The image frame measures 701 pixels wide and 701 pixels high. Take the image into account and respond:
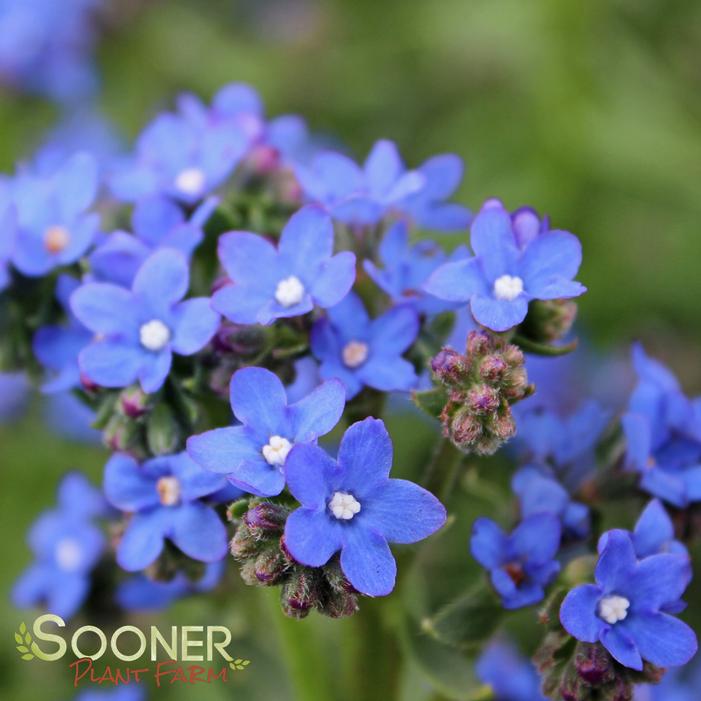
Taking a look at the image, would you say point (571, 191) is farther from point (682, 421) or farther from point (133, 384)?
point (133, 384)

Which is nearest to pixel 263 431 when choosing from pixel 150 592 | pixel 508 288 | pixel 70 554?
pixel 508 288

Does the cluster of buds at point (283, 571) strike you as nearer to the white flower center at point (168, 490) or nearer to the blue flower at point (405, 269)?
the white flower center at point (168, 490)

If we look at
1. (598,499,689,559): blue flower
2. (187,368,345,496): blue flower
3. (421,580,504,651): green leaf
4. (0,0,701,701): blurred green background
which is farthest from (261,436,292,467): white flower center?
(0,0,701,701): blurred green background

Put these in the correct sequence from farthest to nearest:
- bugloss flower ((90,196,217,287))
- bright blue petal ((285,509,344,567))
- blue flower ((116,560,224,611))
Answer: blue flower ((116,560,224,611)) < bugloss flower ((90,196,217,287)) < bright blue petal ((285,509,344,567))

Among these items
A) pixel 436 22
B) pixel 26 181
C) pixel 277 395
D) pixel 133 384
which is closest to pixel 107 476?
pixel 133 384

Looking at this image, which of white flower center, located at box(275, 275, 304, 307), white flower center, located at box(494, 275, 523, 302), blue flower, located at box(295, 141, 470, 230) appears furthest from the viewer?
blue flower, located at box(295, 141, 470, 230)

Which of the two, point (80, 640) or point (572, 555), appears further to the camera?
point (80, 640)

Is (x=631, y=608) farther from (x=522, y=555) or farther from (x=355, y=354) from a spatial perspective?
(x=355, y=354)

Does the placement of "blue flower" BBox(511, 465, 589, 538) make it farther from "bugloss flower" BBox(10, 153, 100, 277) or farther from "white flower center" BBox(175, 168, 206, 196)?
"bugloss flower" BBox(10, 153, 100, 277)
